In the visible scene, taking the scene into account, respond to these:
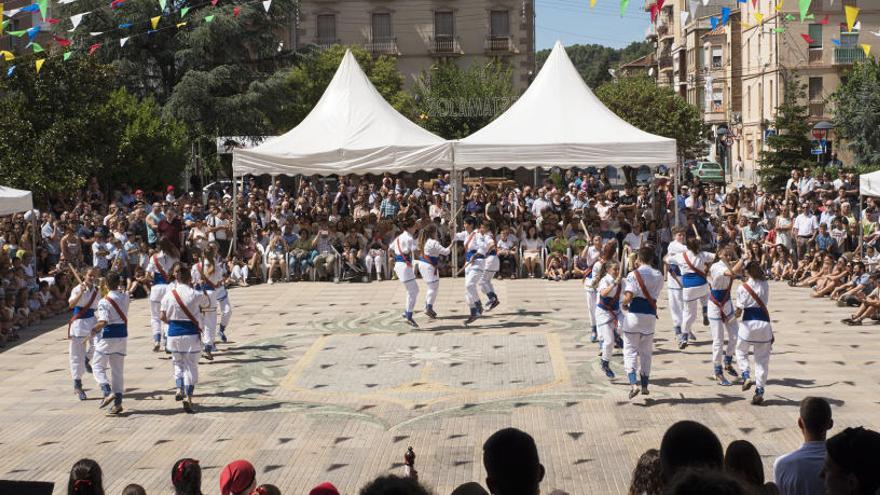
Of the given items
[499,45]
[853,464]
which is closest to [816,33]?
[499,45]

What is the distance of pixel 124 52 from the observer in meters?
42.5

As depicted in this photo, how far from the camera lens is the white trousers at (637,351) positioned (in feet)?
42.4

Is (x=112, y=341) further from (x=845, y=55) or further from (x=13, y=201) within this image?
(x=845, y=55)

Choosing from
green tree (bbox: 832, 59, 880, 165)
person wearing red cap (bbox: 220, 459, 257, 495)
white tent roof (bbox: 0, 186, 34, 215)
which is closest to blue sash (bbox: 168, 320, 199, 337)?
person wearing red cap (bbox: 220, 459, 257, 495)

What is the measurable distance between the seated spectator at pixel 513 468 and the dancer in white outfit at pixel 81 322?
33.1 ft

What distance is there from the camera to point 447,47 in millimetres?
61375

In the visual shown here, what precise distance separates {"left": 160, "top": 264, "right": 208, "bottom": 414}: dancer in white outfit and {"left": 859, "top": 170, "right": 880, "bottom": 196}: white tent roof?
13.8m

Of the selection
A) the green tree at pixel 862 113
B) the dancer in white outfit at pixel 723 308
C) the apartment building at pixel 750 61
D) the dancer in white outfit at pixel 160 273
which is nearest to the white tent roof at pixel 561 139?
the dancer in white outfit at pixel 160 273

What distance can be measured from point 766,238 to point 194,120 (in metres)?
24.3

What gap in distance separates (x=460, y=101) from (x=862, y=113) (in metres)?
17.7

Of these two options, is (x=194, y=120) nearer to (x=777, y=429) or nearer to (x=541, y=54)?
(x=777, y=429)

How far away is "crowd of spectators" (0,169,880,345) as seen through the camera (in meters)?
22.3

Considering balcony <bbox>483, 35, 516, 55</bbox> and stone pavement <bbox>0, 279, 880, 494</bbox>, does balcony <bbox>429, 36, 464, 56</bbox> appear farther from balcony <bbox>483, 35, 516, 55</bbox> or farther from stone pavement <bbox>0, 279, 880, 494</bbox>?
stone pavement <bbox>0, 279, 880, 494</bbox>

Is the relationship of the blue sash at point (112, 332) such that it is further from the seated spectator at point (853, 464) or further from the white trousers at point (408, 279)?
the seated spectator at point (853, 464)
